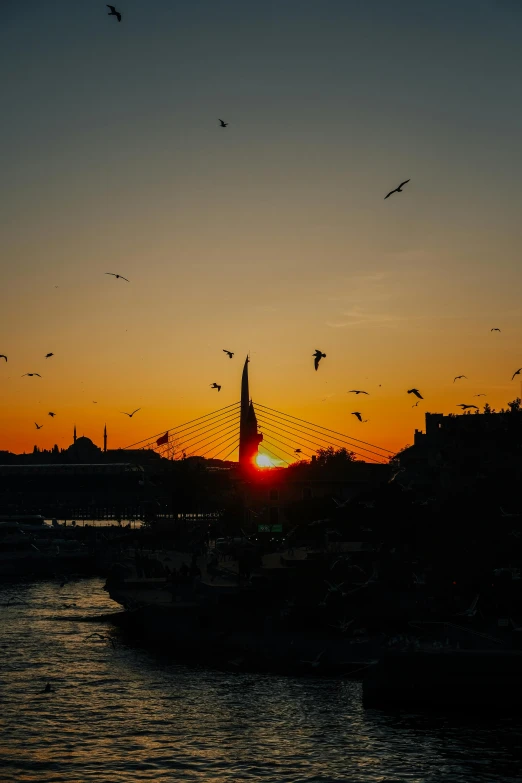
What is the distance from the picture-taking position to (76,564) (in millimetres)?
116562

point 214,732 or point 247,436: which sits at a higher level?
point 247,436

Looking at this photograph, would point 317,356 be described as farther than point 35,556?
No

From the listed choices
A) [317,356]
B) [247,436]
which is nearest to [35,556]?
[247,436]

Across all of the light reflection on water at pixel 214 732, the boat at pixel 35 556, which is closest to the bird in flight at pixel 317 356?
the light reflection on water at pixel 214 732

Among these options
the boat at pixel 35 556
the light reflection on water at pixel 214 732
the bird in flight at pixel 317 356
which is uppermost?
the bird in flight at pixel 317 356

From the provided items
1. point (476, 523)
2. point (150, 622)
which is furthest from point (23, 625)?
point (476, 523)

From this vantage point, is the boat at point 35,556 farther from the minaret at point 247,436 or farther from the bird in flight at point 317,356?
the bird in flight at point 317,356

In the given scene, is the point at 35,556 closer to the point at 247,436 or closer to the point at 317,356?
the point at 247,436

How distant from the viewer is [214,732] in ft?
126

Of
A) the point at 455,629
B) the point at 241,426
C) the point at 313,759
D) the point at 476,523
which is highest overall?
the point at 241,426

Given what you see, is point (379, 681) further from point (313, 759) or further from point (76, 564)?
point (76, 564)

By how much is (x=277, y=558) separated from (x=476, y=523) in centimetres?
2274

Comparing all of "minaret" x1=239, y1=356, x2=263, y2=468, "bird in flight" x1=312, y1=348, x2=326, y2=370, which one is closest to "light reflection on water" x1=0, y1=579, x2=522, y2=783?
"bird in flight" x1=312, y1=348, x2=326, y2=370

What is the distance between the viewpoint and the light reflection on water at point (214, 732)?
3353 centimetres
